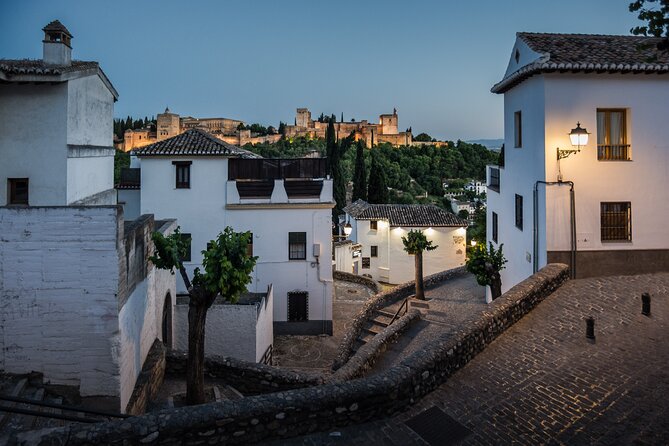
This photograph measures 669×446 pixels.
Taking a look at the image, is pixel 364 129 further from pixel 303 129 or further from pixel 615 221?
pixel 615 221

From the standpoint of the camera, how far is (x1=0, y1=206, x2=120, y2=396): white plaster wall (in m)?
7.32

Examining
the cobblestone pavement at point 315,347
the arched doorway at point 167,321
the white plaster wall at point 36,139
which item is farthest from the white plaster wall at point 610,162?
the white plaster wall at point 36,139

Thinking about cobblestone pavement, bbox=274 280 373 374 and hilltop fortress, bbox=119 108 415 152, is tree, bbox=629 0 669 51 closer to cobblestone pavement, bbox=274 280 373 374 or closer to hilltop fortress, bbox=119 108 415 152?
cobblestone pavement, bbox=274 280 373 374

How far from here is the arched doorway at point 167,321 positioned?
12470 millimetres

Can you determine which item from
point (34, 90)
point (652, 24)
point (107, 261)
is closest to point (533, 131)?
point (652, 24)

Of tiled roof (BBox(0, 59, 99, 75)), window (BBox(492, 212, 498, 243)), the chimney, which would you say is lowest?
window (BBox(492, 212, 498, 243))

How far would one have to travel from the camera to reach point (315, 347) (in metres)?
18.0

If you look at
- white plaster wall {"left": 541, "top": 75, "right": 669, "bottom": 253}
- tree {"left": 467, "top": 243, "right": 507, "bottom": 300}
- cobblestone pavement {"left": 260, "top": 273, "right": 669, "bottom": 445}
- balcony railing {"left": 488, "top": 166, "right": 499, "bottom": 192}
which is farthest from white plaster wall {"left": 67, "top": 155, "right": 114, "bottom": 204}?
balcony railing {"left": 488, "top": 166, "right": 499, "bottom": 192}

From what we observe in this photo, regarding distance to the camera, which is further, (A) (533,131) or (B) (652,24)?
(A) (533,131)

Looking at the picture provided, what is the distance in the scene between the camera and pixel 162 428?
497cm

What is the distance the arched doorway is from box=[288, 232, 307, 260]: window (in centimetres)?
709

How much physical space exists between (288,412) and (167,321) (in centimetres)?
826

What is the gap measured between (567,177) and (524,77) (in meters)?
2.97

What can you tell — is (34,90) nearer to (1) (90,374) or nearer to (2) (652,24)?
(1) (90,374)
